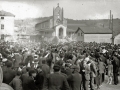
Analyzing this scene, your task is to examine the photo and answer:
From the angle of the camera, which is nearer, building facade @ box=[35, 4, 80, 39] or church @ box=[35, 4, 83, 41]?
church @ box=[35, 4, 83, 41]

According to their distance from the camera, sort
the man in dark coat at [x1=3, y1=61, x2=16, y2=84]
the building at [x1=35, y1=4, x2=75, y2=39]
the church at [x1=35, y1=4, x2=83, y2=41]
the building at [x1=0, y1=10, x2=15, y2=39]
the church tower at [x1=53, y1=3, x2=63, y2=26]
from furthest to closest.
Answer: the church tower at [x1=53, y1=3, x2=63, y2=26]
the building at [x1=35, y1=4, x2=75, y2=39]
the church at [x1=35, y1=4, x2=83, y2=41]
the building at [x1=0, y1=10, x2=15, y2=39]
the man in dark coat at [x1=3, y1=61, x2=16, y2=84]

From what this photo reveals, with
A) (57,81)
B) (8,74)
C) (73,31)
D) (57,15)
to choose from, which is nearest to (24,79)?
(8,74)

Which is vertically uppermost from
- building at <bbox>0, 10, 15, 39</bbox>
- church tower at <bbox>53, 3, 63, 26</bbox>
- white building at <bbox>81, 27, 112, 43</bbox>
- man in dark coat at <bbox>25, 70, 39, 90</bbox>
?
church tower at <bbox>53, 3, 63, 26</bbox>

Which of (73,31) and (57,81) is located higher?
(73,31)

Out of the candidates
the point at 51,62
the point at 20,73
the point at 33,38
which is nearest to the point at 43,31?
the point at 33,38

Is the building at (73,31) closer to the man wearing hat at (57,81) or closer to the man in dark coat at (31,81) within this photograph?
the man in dark coat at (31,81)

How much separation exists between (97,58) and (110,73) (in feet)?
3.90

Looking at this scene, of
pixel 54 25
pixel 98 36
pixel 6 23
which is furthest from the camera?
pixel 54 25

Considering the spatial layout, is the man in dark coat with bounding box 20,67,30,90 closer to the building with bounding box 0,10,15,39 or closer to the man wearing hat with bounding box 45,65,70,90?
the man wearing hat with bounding box 45,65,70,90

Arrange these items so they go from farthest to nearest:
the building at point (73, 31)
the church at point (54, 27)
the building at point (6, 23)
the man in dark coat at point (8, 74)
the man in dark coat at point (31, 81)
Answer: the church at point (54, 27) → the building at point (73, 31) → the building at point (6, 23) → the man in dark coat at point (8, 74) → the man in dark coat at point (31, 81)

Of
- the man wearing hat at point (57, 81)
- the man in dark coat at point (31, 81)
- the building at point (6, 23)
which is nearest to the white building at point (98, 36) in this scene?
the building at point (6, 23)

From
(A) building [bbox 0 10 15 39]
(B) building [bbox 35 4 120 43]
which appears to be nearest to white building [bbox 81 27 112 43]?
(B) building [bbox 35 4 120 43]

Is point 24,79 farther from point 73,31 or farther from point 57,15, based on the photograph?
point 57,15

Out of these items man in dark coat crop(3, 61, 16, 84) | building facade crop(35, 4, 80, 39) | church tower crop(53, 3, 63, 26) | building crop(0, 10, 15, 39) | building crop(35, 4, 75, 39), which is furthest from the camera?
church tower crop(53, 3, 63, 26)
